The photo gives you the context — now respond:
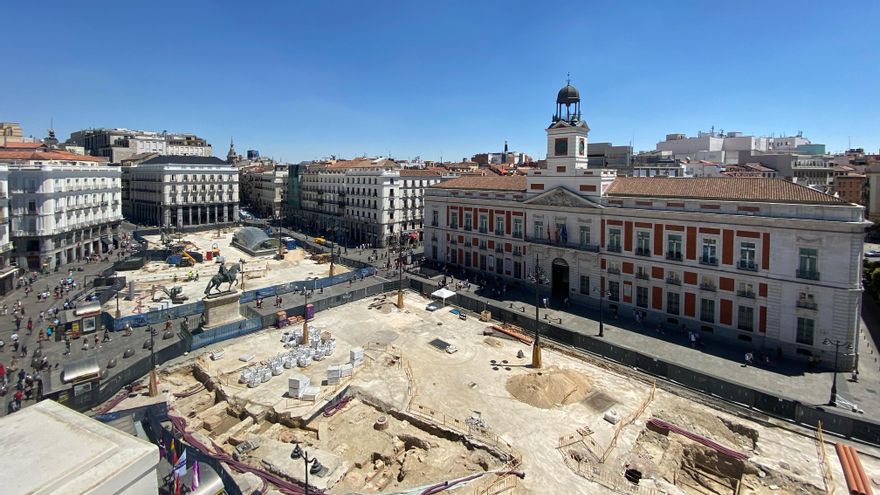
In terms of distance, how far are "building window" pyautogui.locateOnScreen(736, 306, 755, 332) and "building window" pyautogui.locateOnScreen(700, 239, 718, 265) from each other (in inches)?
153

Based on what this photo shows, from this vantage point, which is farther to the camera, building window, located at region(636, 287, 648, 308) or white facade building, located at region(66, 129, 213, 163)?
white facade building, located at region(66, 129, 213, 163)

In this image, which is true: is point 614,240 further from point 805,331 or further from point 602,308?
point 805,331

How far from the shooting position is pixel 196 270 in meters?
59.6

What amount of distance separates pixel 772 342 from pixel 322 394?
102ft

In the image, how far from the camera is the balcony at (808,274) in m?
31.3

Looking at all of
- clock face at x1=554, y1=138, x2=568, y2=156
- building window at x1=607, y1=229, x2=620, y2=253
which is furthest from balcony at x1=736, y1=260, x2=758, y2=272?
clock face at x1=554, y1=138, x2=568, y2=156

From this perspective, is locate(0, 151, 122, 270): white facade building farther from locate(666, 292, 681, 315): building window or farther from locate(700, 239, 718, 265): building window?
locate(700, 239, 718, 265): building window

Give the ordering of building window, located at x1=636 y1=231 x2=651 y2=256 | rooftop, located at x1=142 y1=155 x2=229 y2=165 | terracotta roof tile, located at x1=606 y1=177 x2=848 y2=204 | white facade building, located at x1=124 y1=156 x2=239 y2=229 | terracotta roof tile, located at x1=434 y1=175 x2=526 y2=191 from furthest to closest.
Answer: rooftop, located at x1=142 y1=155 x2=229 y2=165 → white facade building, located at x1=124 y1=156 x2=239 y2=229 → terracotta roof tile, located at x1=434 y1=175 x2=526 y2=191 → building window, located at x1=636 y1=231 x2=651 y2=256 → terracotta roof tile, located at x1=606 y1=177 x2=848 y2=204

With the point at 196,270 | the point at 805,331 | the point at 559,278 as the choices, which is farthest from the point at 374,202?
the point at 805,331

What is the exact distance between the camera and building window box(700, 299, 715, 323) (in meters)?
36.1

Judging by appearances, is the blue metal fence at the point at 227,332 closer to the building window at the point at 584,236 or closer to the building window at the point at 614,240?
the building window at the point at 584,236

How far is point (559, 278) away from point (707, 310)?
13616mm

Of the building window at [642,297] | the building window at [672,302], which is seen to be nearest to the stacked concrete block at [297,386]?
A: the building window at [642,297]

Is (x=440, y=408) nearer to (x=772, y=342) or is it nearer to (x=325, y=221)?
(x=772, y=342)
